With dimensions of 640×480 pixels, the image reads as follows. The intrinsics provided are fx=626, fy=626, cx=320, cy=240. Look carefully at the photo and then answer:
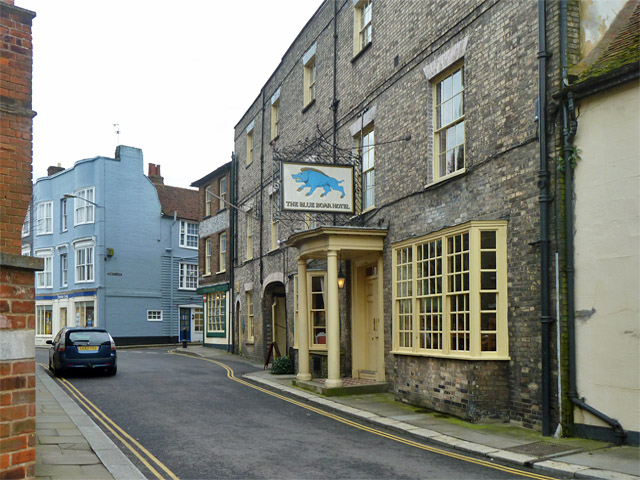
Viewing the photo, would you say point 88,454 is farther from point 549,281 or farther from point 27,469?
point 549,281

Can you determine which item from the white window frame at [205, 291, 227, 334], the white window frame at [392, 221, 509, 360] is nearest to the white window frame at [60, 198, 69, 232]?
the white window frame at [205, 291, 227, 334]

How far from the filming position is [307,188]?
46.8ft

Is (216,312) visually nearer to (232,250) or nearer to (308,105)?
(232,250)

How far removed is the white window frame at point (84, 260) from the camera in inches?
1534

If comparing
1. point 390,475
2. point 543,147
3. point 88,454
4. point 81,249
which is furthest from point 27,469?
point 81,249

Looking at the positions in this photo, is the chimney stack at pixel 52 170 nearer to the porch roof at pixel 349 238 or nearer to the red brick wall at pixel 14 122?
the porch roof at pixel 349 238

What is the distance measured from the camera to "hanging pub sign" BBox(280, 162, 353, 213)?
14.2 metres

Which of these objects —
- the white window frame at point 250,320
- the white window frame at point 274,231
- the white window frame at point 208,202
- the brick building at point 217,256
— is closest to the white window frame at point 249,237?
the white window frame at point 250,320

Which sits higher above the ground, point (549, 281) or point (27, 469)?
point (549, 281)

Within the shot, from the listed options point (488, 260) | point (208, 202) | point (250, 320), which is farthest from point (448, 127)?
point (208, 202)

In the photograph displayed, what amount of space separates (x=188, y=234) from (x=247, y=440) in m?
35.3

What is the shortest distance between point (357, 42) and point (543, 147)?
8324mm

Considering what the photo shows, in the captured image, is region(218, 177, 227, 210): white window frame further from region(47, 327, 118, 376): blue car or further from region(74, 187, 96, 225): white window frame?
region(47, 327, 118, 376): blue car

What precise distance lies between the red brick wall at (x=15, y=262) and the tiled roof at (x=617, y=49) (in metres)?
7.11
